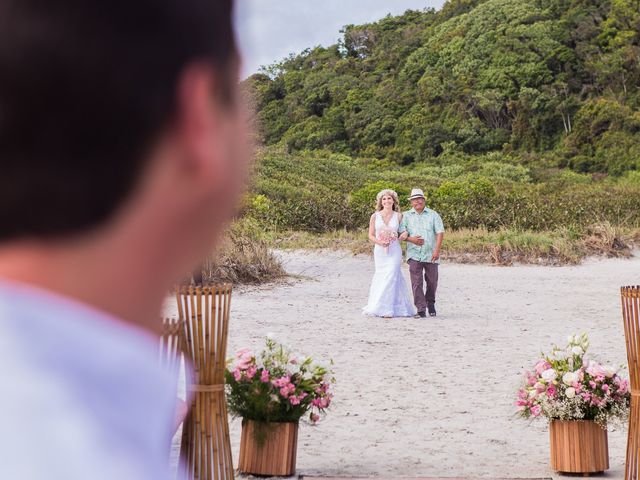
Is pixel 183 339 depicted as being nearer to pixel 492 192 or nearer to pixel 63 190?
pixel 63 190

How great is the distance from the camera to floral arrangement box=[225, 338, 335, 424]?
5020 mm

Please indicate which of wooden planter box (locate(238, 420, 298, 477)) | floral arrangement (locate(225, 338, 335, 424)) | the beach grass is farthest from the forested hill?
wooden planter box (locate(238, 420, 298, 477))

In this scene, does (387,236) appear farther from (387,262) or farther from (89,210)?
(89,210)

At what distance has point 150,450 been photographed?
35 centimetres

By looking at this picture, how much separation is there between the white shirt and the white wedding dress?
37.0ft

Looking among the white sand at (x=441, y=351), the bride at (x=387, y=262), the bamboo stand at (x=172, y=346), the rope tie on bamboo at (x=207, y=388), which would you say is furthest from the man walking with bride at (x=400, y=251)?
the bamboo stand at (x=172, y=346)

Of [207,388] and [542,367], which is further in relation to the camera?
[542,367]

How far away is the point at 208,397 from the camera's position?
407 cm

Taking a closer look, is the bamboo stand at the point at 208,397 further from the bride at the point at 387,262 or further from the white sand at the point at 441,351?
the bride at the point at 387,262

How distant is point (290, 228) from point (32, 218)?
929 inches

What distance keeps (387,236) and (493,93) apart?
45738 mm

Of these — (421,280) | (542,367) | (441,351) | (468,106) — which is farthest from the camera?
(468,106)

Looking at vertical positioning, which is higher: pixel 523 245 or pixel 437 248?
pixel 523 245

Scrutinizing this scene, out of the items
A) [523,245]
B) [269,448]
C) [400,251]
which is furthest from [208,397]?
[523,245]
